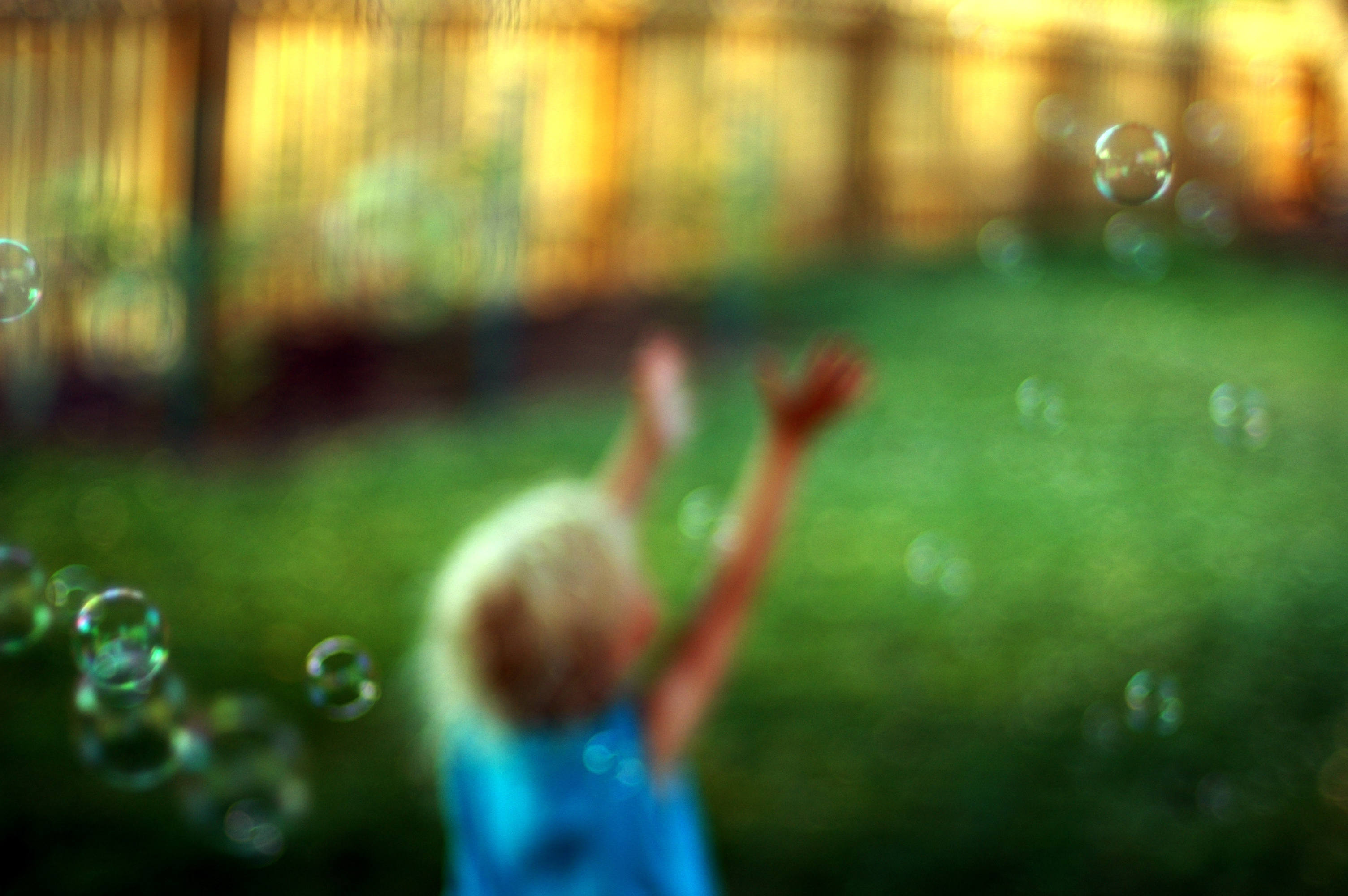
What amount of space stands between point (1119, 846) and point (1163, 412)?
4080 mm

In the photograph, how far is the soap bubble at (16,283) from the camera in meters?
2.80

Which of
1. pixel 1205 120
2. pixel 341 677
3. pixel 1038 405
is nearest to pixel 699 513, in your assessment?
pixel 1038 405

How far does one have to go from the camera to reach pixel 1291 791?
3617mm

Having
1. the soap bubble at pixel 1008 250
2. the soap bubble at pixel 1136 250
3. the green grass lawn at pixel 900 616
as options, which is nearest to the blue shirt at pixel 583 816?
the green grass lawn at pixel 900 616

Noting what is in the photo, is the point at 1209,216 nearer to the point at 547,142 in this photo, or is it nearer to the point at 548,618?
the point at 547,142

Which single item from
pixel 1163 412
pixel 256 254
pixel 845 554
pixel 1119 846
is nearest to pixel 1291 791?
pixel 1119 846

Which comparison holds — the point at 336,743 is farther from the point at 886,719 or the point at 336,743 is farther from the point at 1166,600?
the point at 1166,600

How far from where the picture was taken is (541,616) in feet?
6.21

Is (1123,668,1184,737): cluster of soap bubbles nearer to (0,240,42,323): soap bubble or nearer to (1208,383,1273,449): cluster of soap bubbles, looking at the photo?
(1208,383,1273,449): cluster of soap bubbles

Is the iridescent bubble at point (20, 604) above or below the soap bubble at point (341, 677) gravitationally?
above

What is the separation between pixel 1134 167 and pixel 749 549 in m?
1.49

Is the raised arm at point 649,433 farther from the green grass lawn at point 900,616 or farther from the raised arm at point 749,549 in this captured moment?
the green grass lawn at point 900,616

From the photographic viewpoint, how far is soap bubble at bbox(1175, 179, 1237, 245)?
9845 mm

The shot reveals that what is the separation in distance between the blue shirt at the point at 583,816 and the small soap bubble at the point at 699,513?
2.71 metres
